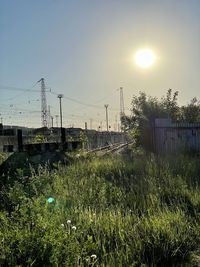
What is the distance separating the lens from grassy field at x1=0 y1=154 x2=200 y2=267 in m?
4.25

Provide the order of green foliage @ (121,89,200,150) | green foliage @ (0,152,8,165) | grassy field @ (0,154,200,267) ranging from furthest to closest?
green foliage @ (121,89,200,150), green foliage @ (0,152,8,165), grassy field @ (0,154,200,267)

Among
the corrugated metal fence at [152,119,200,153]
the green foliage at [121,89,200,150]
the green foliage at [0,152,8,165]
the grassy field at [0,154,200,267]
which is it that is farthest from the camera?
the green foliage at [121,89,200,150]

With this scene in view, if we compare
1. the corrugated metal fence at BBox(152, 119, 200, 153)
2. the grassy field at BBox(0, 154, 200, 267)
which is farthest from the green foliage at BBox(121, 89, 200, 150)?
the grassy field at BBox(0, 154, 200, 267)

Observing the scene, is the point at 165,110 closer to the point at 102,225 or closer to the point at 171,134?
the point at 171,134

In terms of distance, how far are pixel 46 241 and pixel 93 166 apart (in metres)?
8.27

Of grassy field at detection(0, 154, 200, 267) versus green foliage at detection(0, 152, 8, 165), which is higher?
green foliage at detection(0, 152, 8, 165)

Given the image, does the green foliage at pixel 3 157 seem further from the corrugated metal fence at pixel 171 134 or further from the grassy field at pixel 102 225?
the corrugated metal fence at pixel 171 134

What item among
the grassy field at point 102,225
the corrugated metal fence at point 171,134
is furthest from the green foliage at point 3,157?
the corrugated metal fence at point 171,134

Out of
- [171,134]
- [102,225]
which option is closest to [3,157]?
[171,134]

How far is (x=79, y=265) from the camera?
13.8ft

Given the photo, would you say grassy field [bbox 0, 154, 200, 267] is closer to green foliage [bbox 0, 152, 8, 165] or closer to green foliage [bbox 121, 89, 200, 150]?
green foliage [bbox 0, 152, 8, 165]

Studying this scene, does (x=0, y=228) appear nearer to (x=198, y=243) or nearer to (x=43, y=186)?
(x=198, y=243)

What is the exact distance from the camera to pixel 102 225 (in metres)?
5.55

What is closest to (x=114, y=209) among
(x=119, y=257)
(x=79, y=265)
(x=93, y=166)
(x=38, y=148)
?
(x=119, y=257)
